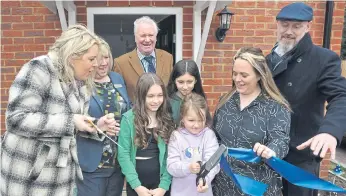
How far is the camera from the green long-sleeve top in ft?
8.10

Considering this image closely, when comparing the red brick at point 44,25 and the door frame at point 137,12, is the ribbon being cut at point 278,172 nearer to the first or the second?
the door frame at point 137,12

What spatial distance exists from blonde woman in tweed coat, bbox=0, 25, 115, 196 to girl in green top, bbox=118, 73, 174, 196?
0.52 m

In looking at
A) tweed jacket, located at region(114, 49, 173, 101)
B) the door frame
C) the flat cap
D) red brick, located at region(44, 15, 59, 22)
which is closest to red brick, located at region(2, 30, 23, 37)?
red brick, located at region(44, 15, 59, 22)

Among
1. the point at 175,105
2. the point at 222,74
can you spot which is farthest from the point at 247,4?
the point at 175,105

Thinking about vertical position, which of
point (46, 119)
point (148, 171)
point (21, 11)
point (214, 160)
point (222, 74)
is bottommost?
point (148, 171)

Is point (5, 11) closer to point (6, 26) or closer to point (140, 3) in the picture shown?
point (6, 26)

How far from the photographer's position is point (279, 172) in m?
2.06

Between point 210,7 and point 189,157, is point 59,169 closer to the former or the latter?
point 189,157

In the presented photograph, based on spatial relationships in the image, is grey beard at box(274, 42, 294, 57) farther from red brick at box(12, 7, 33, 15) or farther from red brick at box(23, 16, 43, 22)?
red brick at box(12, 7, 33, 15)

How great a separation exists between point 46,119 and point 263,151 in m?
1.20

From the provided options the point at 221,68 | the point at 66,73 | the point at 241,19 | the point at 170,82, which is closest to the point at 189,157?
the point at 170,82

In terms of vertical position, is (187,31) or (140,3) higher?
(140,3)

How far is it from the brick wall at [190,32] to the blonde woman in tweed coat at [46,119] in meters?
2.66

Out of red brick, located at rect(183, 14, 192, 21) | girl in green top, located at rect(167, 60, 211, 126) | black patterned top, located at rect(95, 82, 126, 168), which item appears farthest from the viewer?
red brick, located at rect(183, 14, 192, 21)
